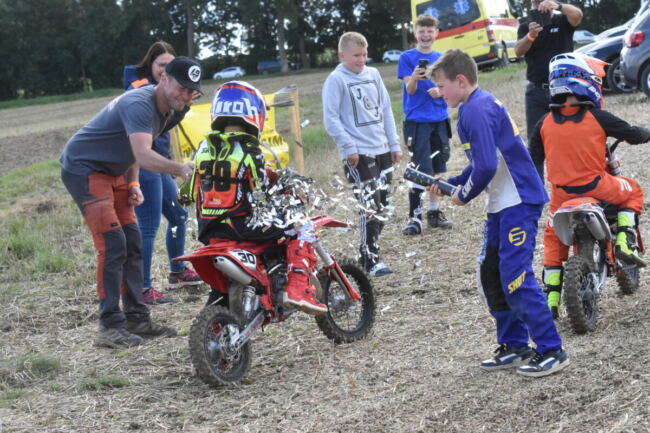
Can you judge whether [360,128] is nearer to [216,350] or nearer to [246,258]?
[246,258]

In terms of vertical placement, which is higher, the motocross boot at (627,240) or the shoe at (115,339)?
the motocross boot at (627,240)

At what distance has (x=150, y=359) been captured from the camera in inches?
241

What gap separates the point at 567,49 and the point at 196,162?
15.3 feet

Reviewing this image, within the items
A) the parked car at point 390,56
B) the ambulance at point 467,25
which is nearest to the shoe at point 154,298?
the ambulance at point 467,25

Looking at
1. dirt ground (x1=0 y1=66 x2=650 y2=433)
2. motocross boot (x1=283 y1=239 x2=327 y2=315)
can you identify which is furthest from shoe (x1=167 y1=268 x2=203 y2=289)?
motocross boot (x1=283 y1=239 x2=327 y2=315)

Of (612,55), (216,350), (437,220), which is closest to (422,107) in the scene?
(437,220)

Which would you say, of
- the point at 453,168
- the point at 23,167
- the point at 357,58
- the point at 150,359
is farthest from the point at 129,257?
the point at 23,167

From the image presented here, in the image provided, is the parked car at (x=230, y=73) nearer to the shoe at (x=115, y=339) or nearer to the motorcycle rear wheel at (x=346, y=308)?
the shoe at (x=115, y=339)

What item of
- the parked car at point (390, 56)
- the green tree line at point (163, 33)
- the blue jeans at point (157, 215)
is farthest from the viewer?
the green tree line at point (163, 33)

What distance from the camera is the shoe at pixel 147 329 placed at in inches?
263

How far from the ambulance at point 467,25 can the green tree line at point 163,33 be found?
40.3 meters

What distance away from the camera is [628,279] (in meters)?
6.02

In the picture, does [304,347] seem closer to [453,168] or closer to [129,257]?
[129,257]

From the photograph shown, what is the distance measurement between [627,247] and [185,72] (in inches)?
128
